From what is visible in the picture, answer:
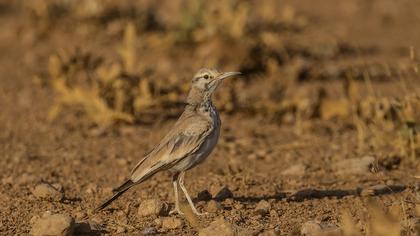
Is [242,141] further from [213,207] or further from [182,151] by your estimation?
[182,151]

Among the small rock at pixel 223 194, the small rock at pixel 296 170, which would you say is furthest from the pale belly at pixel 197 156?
the small rock at pixel 296 170

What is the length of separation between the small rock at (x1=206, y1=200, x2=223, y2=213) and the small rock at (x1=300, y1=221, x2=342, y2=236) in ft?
2.68

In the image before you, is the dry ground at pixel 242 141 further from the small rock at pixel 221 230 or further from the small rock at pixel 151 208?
the small rock at pixel 221 230

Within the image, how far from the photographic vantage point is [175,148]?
18.2ft

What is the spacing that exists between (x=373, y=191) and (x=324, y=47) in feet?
18.4

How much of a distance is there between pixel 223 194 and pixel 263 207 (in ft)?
1.47

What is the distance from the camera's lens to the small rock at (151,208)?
545 cm

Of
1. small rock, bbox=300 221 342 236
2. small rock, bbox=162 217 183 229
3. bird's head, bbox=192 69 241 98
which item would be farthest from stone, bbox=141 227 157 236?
bird's head, bbox=192 69 241 98

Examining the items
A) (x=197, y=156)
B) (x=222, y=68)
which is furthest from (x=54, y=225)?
(x=222, y=68)

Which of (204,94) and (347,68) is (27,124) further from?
(347,68)

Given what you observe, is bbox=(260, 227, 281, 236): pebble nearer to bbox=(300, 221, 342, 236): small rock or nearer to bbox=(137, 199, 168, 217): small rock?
bbox=(300, 221, 342, 236): small rock

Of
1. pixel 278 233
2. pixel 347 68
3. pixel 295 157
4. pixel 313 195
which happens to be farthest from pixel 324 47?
pixel 278 233

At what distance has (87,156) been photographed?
763 cm

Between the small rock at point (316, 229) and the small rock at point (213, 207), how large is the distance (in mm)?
816
